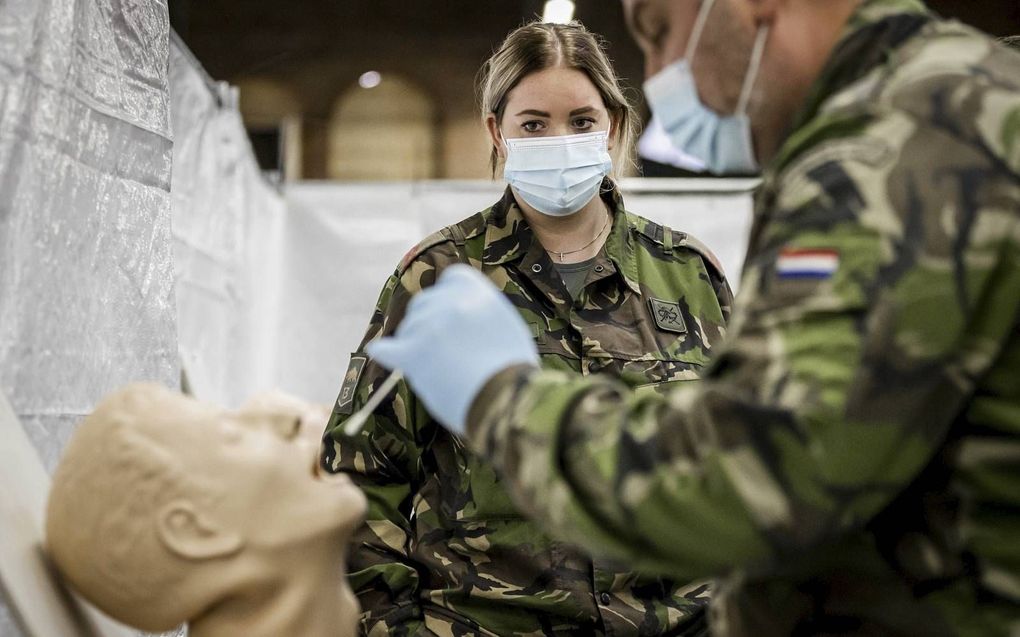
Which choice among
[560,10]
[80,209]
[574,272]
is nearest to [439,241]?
[574,272]

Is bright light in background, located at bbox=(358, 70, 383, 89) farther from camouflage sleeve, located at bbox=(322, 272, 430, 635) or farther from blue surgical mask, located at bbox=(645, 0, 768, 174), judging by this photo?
blue surgical mask, located at bbox=(645, 0, 768, 174)

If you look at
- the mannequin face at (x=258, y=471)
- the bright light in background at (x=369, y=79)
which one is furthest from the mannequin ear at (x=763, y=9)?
the bright light in background at (x=369, y=79)

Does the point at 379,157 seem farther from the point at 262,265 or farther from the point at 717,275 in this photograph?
the point at 717,275

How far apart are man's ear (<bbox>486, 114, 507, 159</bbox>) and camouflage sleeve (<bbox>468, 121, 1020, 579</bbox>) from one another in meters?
1.24

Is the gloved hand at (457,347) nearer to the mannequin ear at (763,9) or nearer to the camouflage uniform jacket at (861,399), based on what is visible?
the camouflage uniform jacket at (861,399)

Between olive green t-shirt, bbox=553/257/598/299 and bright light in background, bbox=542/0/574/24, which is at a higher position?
bright light in background, bbox=542/0/574/24

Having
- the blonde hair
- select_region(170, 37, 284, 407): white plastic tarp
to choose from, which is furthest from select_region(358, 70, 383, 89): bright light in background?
the blonde hair

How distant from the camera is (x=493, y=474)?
1.75 meters

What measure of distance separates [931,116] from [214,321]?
2.61 metres

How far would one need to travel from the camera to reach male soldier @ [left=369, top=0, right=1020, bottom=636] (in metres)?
0.84

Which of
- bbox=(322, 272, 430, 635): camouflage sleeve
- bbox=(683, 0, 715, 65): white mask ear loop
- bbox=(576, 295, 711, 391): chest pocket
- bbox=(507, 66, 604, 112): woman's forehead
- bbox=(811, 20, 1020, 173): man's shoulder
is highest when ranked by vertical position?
bbox=(507, 66, 604, 112): woman's forehead

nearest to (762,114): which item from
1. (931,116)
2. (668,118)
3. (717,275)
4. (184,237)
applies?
(668,118)

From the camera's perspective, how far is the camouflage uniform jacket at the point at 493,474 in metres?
1.70

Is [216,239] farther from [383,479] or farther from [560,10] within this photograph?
[560,10]
